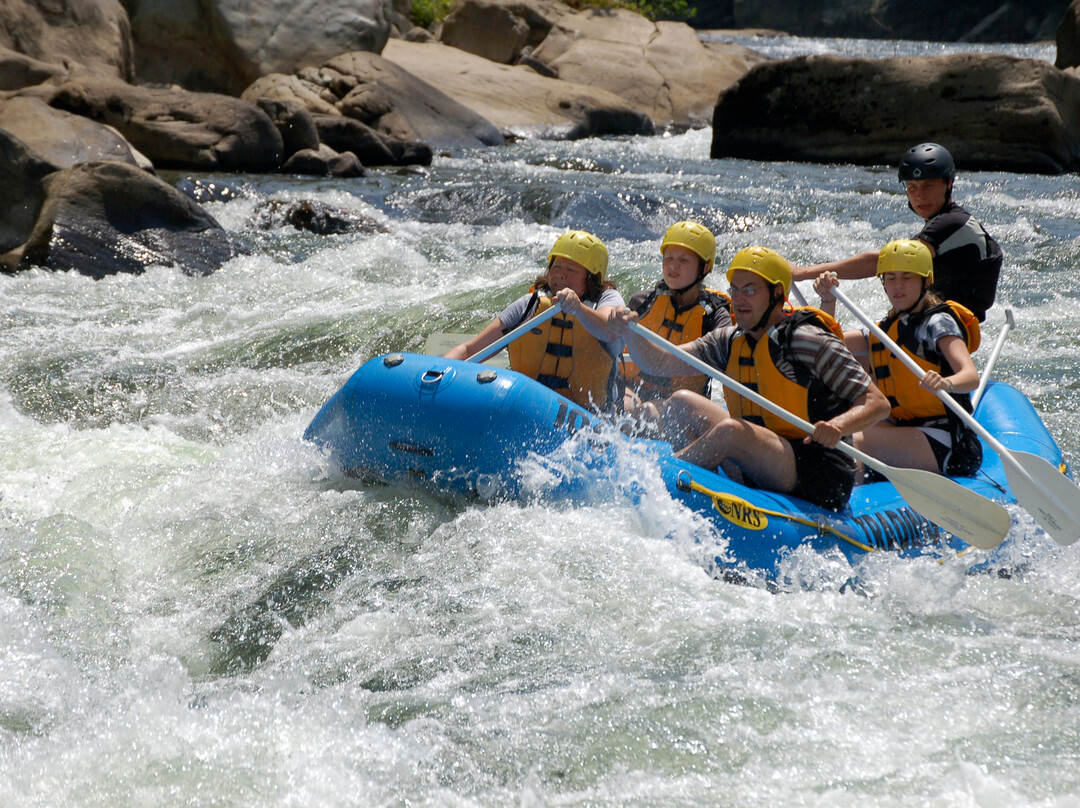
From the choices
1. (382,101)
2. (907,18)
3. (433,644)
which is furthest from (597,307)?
(907,18)

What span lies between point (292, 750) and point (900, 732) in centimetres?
168

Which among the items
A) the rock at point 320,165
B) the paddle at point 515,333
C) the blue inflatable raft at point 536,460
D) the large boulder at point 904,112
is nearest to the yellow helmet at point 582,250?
the paddle at point 515,333

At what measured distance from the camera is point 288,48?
14883mm

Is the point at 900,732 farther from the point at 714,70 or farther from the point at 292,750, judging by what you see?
the point at 714,70

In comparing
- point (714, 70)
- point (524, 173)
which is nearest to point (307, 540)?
point (524, 173)

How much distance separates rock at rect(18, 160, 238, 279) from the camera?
785 cm

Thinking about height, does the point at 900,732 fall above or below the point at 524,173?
above

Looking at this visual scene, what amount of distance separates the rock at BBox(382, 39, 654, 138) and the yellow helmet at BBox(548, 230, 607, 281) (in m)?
12.0

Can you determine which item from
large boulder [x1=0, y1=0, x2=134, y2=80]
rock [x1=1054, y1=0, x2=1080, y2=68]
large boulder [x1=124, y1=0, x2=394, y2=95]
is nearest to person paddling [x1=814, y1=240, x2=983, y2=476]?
large boulder [x1=0, y1=0, x2=134, y2=80]

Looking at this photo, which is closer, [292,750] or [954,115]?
[292,750]

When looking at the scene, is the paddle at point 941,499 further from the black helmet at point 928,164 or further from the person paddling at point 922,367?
the black helmet at point 928,164

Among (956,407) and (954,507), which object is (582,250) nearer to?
(956,407)

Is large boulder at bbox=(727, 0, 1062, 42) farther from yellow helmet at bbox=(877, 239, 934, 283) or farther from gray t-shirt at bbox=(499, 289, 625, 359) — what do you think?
gray t-shirt at bbox=(499, 289, 625, 359)

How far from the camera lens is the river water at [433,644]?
9.27ft
